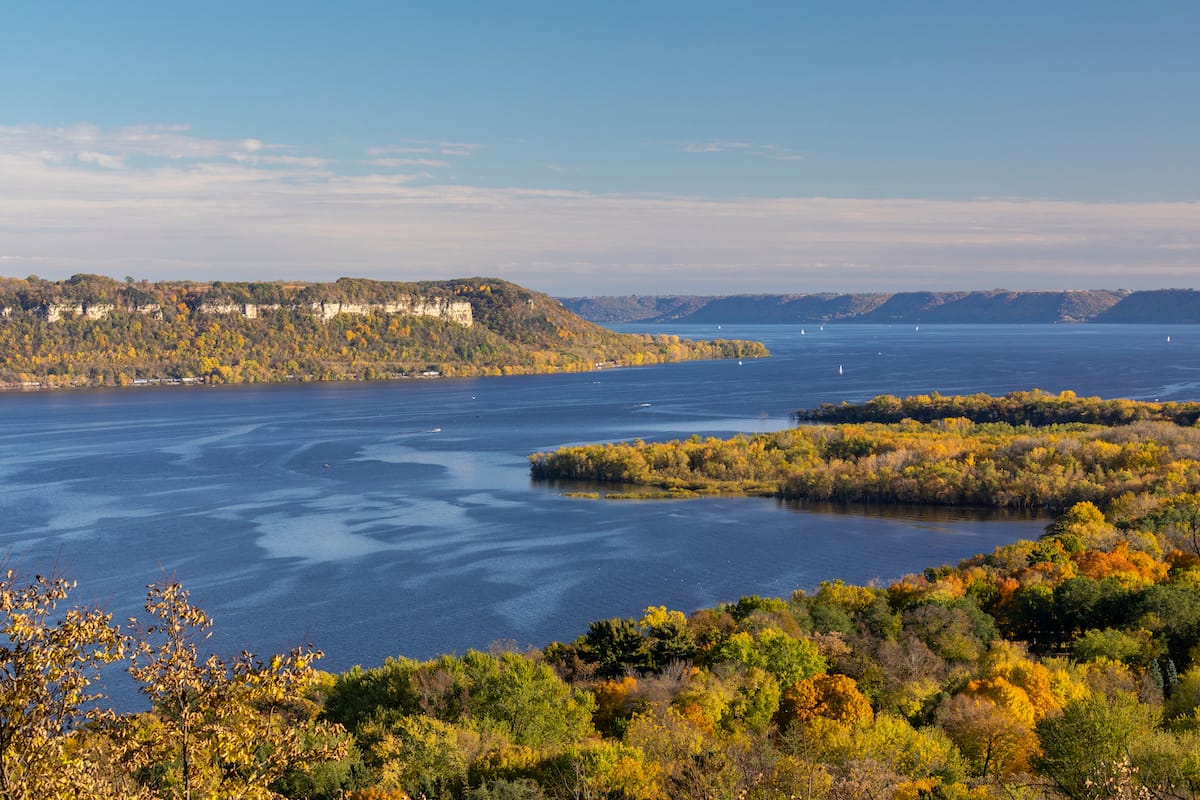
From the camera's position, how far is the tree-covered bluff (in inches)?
6447

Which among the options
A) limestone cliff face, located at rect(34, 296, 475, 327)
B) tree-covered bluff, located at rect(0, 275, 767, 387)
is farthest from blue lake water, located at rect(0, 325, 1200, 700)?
limestone cliff face, located at rect(34, 296, 475, 327)

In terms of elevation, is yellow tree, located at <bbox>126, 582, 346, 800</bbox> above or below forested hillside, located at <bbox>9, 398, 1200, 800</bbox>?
above

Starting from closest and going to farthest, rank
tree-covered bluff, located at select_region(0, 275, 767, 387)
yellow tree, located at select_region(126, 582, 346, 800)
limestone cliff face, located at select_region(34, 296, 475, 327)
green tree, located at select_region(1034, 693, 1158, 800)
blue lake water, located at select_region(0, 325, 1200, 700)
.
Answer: yellow tree, located at select_region(126, 582, 346, 800), green tree, located at select_region(1034, 693, 1158, 800), blue lake water, located at select_region(0, 325, 1200, 700), tree-covered bluff, located at select_region(0, 275, 767, 387), limestone cliff face, located at select_region(34, 296, 475, 327)

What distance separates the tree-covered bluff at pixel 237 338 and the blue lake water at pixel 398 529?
2111 inches

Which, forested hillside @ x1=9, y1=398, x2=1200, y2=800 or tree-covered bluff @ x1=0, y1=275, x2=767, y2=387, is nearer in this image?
forested hillside @ x1=9, y1=398, x2=1200, y2=800

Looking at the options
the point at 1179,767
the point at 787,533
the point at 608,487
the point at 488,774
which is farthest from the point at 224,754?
the point at 608,487

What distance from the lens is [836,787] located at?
13.8m

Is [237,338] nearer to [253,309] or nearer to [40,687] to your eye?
[253,309]

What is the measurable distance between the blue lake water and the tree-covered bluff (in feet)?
176

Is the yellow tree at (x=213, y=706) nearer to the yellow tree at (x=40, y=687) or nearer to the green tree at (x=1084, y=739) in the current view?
the yellow tree at (x=40, y=687)

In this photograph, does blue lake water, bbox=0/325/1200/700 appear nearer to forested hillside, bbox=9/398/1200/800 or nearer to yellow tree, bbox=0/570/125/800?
forested hillside, bbox=9/398/1200/800

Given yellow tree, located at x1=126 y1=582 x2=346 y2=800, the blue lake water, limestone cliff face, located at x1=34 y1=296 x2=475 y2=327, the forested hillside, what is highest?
limestone cliff face, located at x1=34 y1=296 x2=475 y2=327

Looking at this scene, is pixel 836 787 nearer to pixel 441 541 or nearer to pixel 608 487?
pixel 441 541

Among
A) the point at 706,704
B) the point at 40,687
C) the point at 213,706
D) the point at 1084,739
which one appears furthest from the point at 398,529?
the point at 40,687
